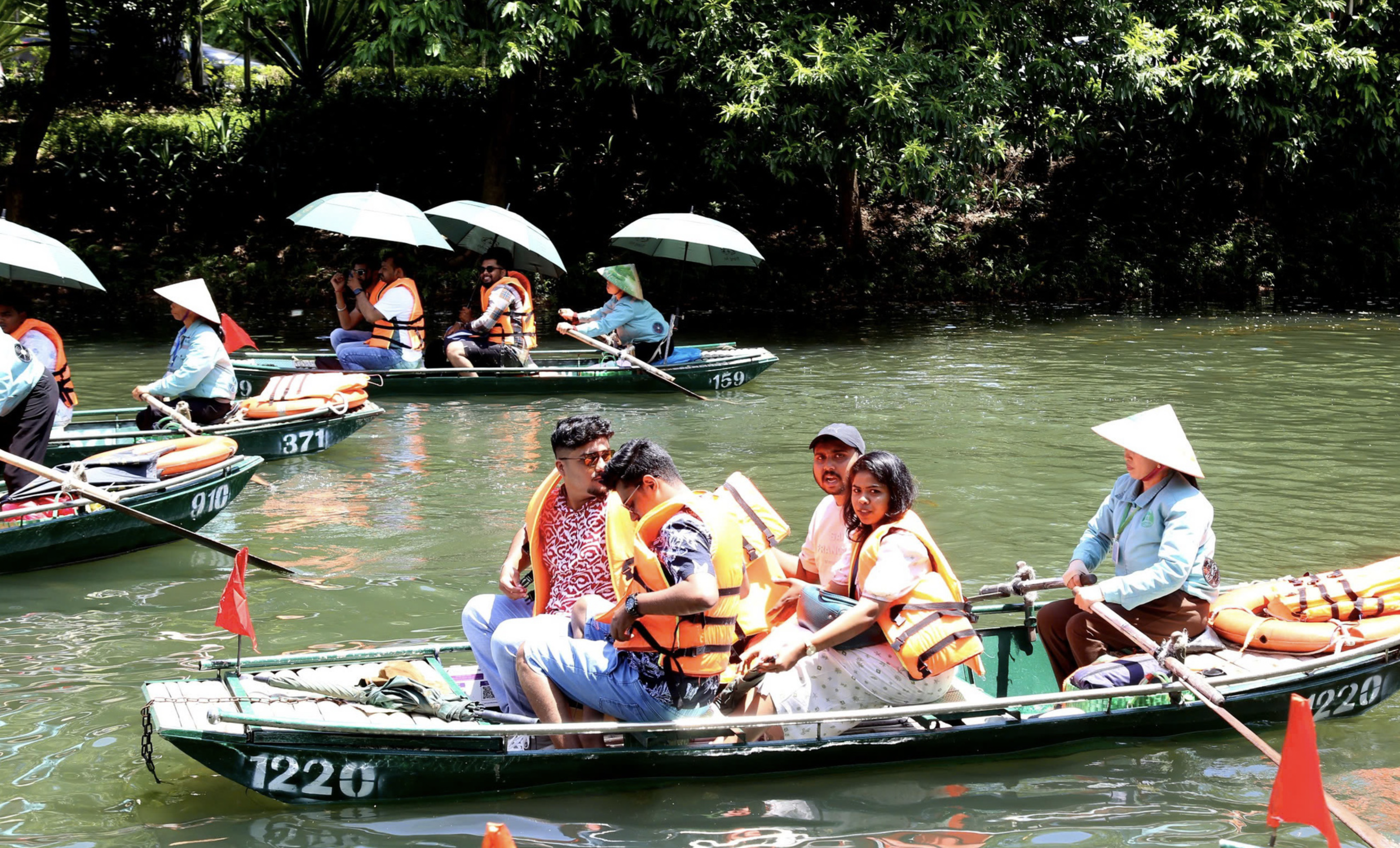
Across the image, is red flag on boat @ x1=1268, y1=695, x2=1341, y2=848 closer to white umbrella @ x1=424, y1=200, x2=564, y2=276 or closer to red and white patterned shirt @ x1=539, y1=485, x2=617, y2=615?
red and white patterned shirt @ x1=539, y1=485, x2=617, y2=615

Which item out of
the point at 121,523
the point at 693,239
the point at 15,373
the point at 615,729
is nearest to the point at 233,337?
the point at 693,239

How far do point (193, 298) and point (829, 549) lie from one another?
5.66 meters

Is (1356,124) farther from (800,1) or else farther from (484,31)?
(484,31)

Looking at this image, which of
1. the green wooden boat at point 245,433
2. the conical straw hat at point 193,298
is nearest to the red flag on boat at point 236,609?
the conical straw hat at point 193,298

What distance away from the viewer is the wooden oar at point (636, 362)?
13.9 m

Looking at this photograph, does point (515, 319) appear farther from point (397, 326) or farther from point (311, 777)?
point (311, 777)

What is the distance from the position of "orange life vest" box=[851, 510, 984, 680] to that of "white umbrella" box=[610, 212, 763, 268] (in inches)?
345

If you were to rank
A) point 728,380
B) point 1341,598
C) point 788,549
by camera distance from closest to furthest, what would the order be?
point 1341,598 → point 788,549 → point 728,380

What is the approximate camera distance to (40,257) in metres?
8.53

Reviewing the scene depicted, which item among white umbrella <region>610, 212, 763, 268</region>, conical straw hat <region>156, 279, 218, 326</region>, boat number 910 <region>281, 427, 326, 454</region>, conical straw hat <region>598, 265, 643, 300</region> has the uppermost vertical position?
white umbrella <region>610, 212, 763, 268</region>

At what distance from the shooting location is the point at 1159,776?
562 centimetres

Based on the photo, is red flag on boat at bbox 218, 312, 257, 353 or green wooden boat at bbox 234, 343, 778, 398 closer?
red flag on boat at bbox 218, 312, 257, 353

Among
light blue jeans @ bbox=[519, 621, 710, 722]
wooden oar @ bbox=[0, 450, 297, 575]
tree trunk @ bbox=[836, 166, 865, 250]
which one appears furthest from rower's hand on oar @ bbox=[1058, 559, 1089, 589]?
tree trunk @ bbox=[836, 166, 865, 250]

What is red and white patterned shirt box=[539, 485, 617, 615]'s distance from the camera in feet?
18.0
